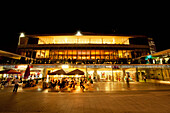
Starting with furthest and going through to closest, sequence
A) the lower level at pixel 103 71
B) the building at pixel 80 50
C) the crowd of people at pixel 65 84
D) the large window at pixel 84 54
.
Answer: the large window at pixel 84 54
the building at pixel 80 50
the lower level at pixel 103 71
the crowd of people at pixel 65 84

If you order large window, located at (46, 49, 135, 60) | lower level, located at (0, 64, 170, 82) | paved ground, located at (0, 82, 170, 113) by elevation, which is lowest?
paved ground, located at (0, 82, 170, 113)

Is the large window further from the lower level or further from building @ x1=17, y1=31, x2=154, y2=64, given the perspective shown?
the lower level

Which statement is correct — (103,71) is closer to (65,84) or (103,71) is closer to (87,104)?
(65,84)

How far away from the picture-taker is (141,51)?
2578 centimetres

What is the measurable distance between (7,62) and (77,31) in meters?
19.9

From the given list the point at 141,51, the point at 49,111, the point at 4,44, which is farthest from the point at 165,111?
the point at 4,44

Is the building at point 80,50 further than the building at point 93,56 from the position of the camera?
Yes

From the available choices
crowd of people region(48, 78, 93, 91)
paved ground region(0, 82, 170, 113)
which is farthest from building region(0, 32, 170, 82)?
paved ground region(0, 82, 170, 113)

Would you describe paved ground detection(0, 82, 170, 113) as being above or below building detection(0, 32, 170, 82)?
below

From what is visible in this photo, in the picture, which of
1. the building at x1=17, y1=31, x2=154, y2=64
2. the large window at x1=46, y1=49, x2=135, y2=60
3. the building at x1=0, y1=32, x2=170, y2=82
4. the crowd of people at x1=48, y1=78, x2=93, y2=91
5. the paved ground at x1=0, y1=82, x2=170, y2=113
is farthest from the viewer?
the large window at x1=46, y1=49, x2=135, y2=60

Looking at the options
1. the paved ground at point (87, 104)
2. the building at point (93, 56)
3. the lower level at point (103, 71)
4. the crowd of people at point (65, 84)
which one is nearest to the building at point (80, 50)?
the building at point (93, 56)

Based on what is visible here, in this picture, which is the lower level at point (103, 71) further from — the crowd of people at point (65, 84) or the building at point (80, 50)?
the crowd of people at point (65, 84)

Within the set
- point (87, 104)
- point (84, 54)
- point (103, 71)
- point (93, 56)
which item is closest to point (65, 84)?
point (87, 104)

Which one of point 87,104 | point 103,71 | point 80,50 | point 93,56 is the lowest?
point 87,104
